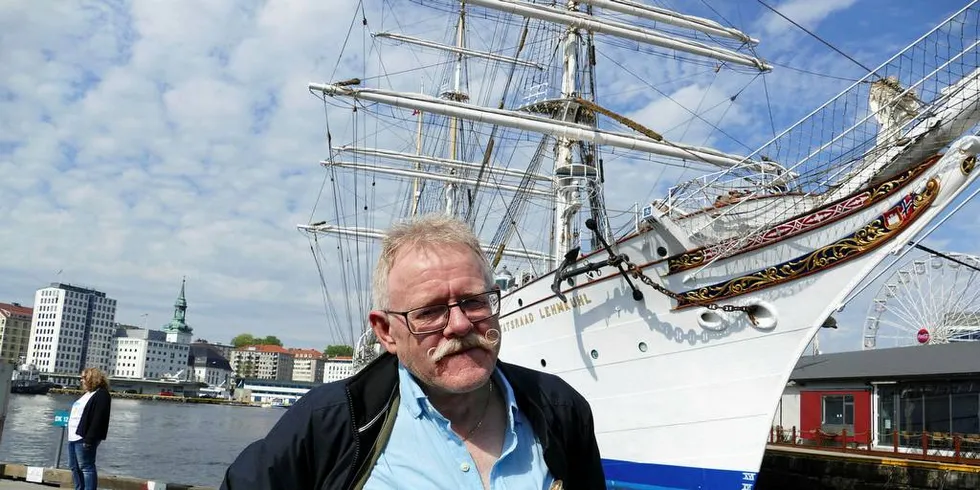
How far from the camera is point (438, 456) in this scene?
5.43ft

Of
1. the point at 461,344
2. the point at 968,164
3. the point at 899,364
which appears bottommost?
the point at 461,344

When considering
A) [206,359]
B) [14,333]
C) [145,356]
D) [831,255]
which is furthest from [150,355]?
[831,255]

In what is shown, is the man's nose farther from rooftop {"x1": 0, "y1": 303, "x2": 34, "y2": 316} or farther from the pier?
rooftop {"x1": 0, "y1": 303, "x2": 34, "y2": 316}

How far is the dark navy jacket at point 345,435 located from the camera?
154 cm

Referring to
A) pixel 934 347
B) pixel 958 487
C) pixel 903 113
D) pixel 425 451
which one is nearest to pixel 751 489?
pixel 958 487

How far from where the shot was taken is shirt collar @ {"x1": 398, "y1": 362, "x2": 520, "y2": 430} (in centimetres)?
170

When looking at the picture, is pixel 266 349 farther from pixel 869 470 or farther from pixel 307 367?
pixel 869 470

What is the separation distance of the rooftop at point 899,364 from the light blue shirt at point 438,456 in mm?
17847

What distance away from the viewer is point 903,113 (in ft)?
30.4

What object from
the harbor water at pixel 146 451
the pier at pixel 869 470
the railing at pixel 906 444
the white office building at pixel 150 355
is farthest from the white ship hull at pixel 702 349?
the white office building at pixel 150 355

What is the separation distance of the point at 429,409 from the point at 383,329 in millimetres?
234

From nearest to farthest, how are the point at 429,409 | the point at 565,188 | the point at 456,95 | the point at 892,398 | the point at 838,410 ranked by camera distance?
the point at 429,409 < the point at 565,188 < the point at 892,398 < the point at 838,410 < the point at 456,95

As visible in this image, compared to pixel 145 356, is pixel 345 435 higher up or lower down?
higher up

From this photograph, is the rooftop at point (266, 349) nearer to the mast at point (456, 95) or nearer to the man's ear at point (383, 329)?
the mast at point (456, 95)
